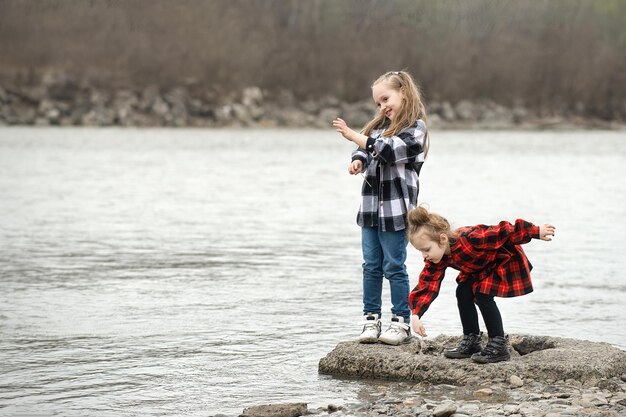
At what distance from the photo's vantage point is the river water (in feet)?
20.5

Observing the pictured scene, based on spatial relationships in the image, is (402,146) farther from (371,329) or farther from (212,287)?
(212,287)

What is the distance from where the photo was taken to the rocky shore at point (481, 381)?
17.8 ft

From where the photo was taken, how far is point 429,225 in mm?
5988

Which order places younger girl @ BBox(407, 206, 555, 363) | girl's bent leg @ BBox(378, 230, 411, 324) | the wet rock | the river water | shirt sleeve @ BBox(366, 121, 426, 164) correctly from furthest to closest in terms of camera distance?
girl's bent leg @ BBox(378, 230, 411, 324), shirt sleeve @ BBox(366, 121, 426, 164), the river water, younger girl @ BBox(407, 206, 555, 363), the wet rock

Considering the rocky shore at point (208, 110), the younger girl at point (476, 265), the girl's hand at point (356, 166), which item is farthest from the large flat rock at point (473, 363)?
the rocky shore at point (208, 110)

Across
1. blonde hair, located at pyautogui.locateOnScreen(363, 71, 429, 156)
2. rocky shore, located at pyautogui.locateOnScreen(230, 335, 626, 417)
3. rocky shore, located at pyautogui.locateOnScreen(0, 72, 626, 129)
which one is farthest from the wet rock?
rocky shore, located at pyautogui.locateOnScreen(0, 72, 626, 129)

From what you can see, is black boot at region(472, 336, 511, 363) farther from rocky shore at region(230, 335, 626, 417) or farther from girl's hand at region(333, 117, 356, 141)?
girl's hand at region(333, 117, 356, 141)

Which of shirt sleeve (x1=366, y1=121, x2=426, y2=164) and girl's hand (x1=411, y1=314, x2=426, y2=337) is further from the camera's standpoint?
shirt sleeve (x1=366, y1=121, x2=426, y2=164)

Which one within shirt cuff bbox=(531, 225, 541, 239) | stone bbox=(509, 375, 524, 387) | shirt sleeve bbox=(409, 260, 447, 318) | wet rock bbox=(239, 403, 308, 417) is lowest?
wet rock bbox=(239, 403, 308, 417)

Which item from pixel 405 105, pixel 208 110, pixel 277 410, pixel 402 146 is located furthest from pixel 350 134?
pixel 208 110

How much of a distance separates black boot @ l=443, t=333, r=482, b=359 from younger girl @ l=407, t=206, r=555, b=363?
0.07m

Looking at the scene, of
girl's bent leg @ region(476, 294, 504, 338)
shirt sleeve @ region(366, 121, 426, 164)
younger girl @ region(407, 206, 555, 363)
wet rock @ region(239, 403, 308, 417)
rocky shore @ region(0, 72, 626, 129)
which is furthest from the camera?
rocky shore @ region(0, 72, 626, 129)

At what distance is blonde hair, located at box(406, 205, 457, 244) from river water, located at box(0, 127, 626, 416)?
90 centimetres

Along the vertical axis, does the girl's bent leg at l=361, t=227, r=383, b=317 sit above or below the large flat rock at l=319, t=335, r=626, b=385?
above
